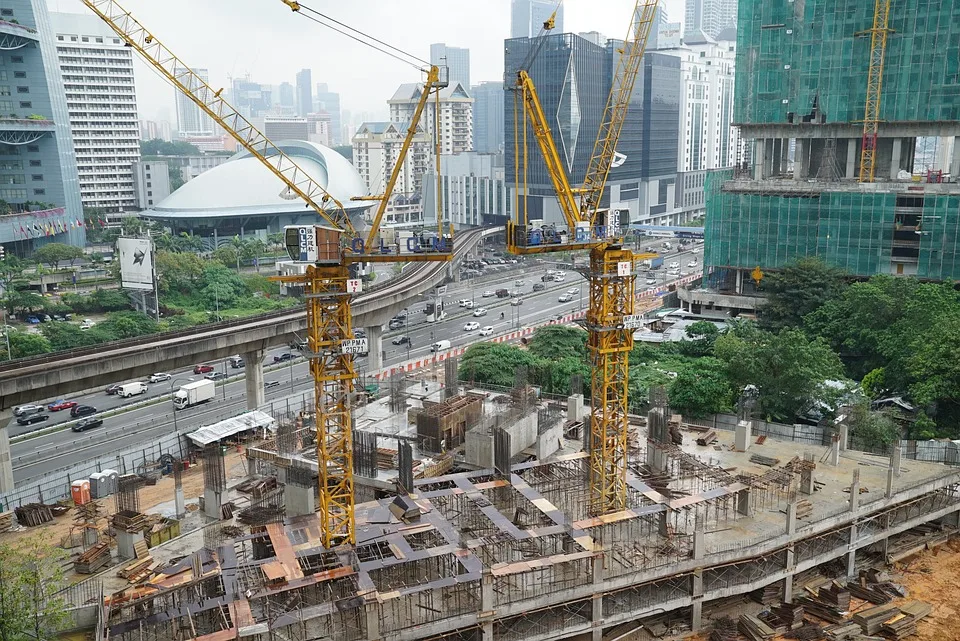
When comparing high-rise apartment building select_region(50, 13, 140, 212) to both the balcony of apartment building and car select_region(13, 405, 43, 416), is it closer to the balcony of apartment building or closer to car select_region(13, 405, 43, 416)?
the balcony of apartment building

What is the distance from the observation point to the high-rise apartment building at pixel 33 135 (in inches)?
4646

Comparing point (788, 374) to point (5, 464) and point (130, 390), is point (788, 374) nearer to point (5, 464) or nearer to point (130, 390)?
point (5, 464)

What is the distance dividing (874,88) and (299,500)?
72.3 m

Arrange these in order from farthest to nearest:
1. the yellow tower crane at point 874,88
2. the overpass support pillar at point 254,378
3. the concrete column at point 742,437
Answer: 1. the yellow tower crane at point 874,88
2. the overpass support pillar at point 254,378
3. the concrete column at point 742,437

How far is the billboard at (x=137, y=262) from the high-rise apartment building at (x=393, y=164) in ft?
276

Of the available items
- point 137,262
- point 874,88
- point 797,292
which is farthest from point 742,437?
point 137,262

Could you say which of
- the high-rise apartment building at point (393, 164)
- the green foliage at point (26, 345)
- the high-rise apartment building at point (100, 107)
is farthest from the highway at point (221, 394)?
the high-rise apartment building at point (100, 107)

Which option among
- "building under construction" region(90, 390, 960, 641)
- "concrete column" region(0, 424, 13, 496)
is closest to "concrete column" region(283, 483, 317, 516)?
"building under construction" region(90, 390, 960, 641)

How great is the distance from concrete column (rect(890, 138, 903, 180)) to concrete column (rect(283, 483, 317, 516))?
241 feet

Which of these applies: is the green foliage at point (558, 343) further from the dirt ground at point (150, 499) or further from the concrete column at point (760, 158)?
the concrete column at point (760, 158)

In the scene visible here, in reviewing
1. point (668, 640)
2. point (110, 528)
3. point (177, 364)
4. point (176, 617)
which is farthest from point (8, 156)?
point (668, 640)

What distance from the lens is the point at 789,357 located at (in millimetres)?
49875

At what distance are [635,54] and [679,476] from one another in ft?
79.3

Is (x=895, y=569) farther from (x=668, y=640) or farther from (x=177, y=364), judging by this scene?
(x=177, y=364)
